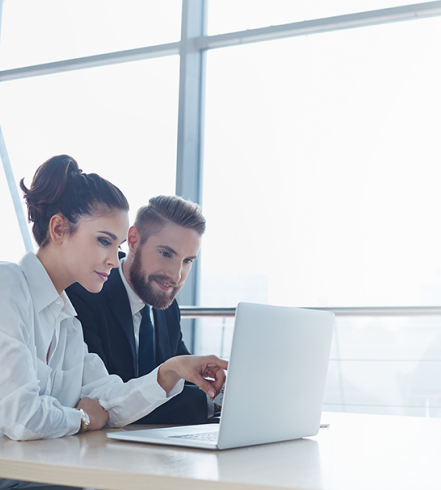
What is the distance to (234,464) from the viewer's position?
0.75 m

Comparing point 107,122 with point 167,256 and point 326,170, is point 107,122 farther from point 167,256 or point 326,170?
point 167,256

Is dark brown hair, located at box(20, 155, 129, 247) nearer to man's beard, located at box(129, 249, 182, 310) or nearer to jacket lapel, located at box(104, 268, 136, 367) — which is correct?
jacket lapel, located at box(104, 268, 136, 367)

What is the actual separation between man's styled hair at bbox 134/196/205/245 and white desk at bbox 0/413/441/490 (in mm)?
1082

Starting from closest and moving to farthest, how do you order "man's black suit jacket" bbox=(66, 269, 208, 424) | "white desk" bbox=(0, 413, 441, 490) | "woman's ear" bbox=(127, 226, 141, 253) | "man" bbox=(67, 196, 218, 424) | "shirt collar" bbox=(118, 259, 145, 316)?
1. "white desk" bbox=(0, 413, 441, 490)
2. "man" bbox=(67, 196, 218, 424)
3. "man's black suit jacket" bbox=(66, 269, 208, 424)
4. "shirt collar" bbox=(118, 259, 145, 316)
5. "woman's ear" bbox=(127, 226, 141, 253)

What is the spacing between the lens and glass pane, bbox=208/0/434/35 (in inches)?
144

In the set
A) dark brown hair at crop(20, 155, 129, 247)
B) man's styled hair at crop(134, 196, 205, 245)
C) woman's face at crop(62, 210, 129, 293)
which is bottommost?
woman's face at crop(62, 210, 129, 293)

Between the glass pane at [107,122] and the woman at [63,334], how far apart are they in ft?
8.59

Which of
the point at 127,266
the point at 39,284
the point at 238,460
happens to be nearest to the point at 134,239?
the point at 127,266

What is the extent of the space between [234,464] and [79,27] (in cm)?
Result: 415

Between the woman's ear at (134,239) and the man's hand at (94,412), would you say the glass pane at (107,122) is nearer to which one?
the woman's ear at (134,239)

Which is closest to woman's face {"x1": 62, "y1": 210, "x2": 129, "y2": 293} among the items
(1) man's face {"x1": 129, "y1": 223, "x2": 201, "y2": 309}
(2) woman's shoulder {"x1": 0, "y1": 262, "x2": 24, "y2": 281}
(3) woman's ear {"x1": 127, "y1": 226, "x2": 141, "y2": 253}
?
(2) woman's shoulder {"x1": 0, "y1": 262, "x2": 24, "y2": 281}

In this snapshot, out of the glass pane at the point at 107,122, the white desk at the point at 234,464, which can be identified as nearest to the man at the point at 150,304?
the white desk at the point at 234,464

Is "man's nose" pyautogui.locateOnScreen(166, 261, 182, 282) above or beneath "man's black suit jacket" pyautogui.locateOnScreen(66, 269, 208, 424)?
above

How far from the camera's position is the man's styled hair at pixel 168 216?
2012mm
